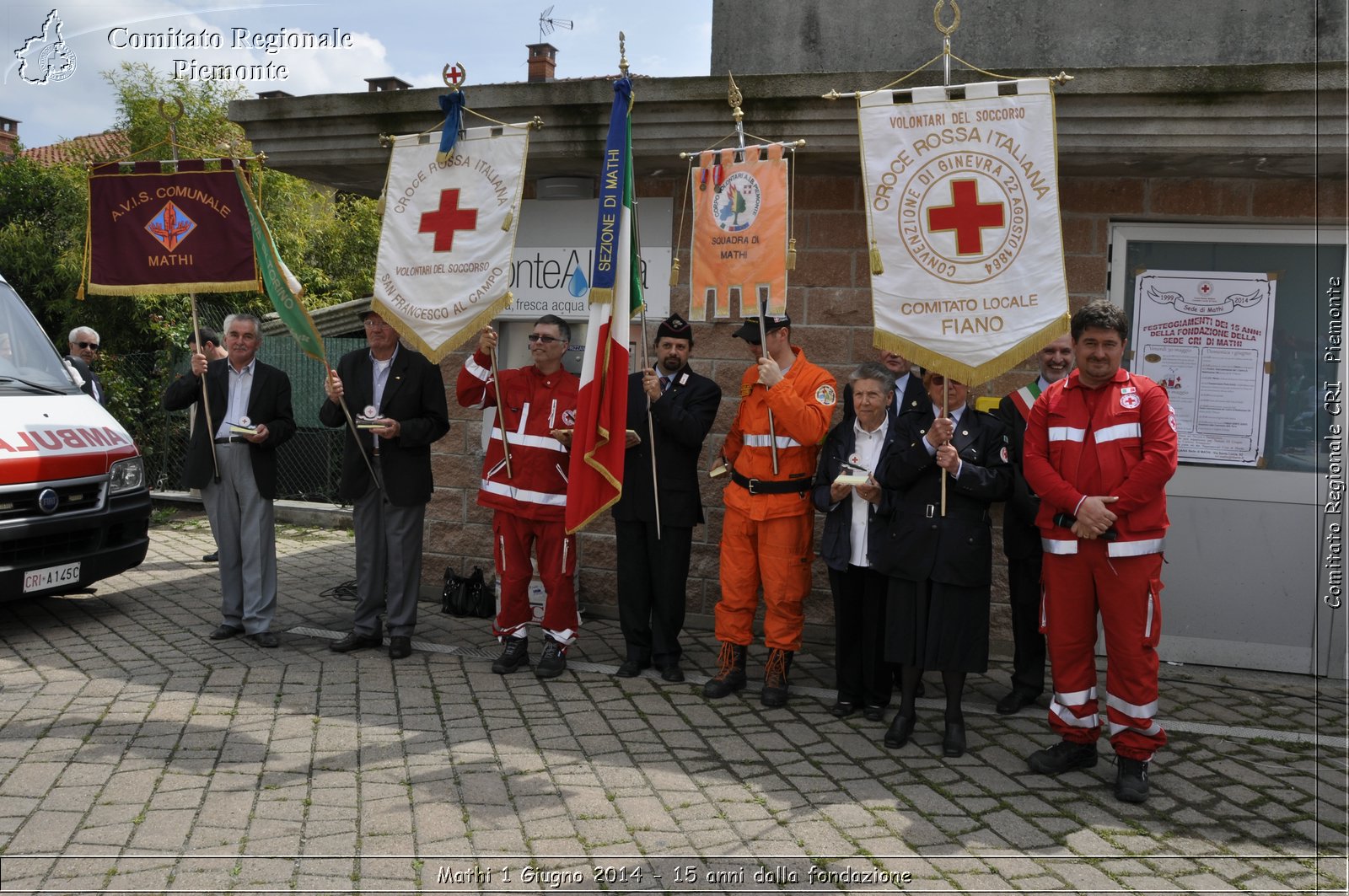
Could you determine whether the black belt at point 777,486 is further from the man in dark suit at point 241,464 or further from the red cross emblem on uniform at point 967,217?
the man in dark suit at point 241,464

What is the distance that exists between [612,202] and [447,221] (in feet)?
3.32

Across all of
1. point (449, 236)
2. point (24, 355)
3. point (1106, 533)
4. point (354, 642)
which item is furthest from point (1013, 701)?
point (24, 355)

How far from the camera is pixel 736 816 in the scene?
437cm

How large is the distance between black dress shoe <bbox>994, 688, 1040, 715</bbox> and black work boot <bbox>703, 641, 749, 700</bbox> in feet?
4.62

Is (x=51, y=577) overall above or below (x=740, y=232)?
below

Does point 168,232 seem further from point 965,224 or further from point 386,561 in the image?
point 965,224

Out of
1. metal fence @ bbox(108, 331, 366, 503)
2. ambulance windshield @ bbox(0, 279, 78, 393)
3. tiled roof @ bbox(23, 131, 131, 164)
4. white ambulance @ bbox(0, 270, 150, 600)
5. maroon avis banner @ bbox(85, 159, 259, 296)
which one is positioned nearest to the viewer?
maroon avis banner @ bbox(85, 159, 259, 296)

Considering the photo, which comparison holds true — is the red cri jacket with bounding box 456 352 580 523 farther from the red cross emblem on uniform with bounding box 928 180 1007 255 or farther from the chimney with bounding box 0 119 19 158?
the chimney with bounding box 0 119 19 158

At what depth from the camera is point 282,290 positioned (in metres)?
6.44

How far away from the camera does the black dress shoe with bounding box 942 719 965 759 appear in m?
5.18

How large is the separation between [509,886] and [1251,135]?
545 centimetres

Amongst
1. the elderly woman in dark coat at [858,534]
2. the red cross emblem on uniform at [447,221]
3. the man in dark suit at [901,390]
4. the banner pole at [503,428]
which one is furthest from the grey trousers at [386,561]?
the man in dark suit at [901,390]

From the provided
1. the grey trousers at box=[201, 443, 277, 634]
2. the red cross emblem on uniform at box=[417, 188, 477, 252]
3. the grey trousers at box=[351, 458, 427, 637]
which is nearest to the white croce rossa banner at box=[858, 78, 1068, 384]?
the red cross emblem on uniform at box=[417, 188, 477, 252]

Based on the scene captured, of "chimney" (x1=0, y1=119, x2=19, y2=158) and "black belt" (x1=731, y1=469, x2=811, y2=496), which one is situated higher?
"chimney" (x1=0, y1=119, x2=19, y2=158)
